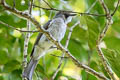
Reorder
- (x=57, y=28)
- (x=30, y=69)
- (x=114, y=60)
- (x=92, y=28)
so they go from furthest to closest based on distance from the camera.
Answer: (x=57, y=28) → (x=30, y=69) → (x=92, y=28) → (x=114, y=60)

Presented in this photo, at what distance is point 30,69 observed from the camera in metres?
2.49

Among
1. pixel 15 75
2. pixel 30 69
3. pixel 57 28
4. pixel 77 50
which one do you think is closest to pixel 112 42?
pixel 77 50

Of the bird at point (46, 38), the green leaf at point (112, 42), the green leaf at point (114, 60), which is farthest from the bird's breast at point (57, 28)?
the green leaf at point (114, 60)

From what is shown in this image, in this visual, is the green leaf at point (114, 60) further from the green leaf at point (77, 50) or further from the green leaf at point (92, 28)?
the green leaf at point (77, 50)

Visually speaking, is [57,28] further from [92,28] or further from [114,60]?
[114,60]

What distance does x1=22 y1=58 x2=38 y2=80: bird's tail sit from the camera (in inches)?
93.0

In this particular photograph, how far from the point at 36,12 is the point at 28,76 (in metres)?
1.53

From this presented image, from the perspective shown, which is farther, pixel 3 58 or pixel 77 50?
pixel 77 50

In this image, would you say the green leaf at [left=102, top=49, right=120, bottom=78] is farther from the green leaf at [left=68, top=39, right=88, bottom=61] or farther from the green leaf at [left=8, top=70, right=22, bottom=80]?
the green leaf at [left=68, top=39, right=88, bottom=61]

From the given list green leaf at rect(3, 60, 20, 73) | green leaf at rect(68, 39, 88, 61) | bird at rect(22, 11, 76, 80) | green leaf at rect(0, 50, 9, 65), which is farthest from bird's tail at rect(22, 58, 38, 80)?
green leaf at rect(68, 39, 88, 61)

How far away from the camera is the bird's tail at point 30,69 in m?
2.36

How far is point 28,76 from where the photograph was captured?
7.88 feet

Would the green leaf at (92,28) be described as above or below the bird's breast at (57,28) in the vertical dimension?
above

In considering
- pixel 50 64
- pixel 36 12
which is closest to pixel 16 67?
pixel 50 64
